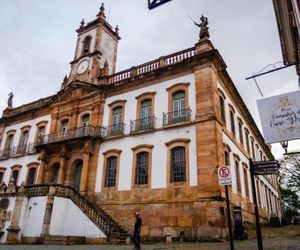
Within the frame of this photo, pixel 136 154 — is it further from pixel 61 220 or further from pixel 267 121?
pixel 267 121

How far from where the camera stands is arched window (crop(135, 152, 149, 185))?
60.5 feet

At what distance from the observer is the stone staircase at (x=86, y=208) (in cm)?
1570

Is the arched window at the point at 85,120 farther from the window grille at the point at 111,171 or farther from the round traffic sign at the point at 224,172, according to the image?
the round traffic sign at the point at 224,172

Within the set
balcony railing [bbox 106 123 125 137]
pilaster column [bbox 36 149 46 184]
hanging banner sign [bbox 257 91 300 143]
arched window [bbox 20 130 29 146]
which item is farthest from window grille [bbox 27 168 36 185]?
hanging banner sign [bbox 257 91 300 143]

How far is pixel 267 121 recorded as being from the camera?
272 inches

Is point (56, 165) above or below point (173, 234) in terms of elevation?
above

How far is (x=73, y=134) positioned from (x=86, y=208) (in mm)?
7204

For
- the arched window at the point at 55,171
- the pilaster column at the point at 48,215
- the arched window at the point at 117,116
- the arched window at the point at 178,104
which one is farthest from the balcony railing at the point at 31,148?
the arched window at the point at 178,104

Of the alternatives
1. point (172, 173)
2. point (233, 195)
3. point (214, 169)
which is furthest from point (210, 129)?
point (233, 195)

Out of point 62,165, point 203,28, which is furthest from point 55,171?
point 203,28

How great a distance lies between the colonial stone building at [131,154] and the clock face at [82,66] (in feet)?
0.40

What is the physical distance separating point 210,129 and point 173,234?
6115mm

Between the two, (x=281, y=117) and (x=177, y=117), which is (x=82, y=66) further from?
(x=281, y=117)

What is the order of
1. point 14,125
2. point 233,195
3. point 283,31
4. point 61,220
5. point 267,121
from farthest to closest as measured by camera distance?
point 14,125
point 233,195
point 61,220
point 283,31
point 267,121
